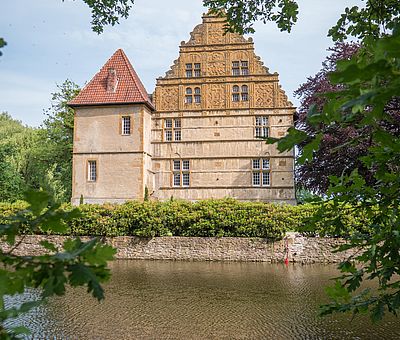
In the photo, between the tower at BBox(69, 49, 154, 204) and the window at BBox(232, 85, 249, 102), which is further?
the window at BBox(232, 85, 249, 102)

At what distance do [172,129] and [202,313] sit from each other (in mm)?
18063

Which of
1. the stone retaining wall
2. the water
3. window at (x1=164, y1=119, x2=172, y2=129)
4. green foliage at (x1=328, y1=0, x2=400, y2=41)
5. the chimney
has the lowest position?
the water

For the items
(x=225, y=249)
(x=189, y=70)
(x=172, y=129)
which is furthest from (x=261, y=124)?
(x=225, y=249)

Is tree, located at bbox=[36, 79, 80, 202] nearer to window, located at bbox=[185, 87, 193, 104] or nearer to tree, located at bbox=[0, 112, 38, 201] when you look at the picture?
tree, located at bbox=[0, 112, 38, 201]

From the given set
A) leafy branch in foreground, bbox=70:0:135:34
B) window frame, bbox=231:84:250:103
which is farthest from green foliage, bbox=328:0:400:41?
window frame, bbox=231:84:250:103

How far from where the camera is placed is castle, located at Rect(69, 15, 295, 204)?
2369 cm

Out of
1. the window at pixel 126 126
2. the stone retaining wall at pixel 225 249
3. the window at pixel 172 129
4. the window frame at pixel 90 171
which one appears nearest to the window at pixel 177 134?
the window at pixel 172 129

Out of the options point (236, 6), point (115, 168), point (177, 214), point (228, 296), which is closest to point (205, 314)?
point (228, 296)

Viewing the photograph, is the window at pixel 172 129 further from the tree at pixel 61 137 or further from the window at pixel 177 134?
the tree at pixel 61 137

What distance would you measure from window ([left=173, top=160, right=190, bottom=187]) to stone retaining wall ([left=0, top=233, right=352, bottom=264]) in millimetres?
7304

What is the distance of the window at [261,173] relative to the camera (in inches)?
938

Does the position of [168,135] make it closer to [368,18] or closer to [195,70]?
[195,70]

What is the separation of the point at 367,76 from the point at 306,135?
450 millimetres

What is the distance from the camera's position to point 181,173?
2434cm
